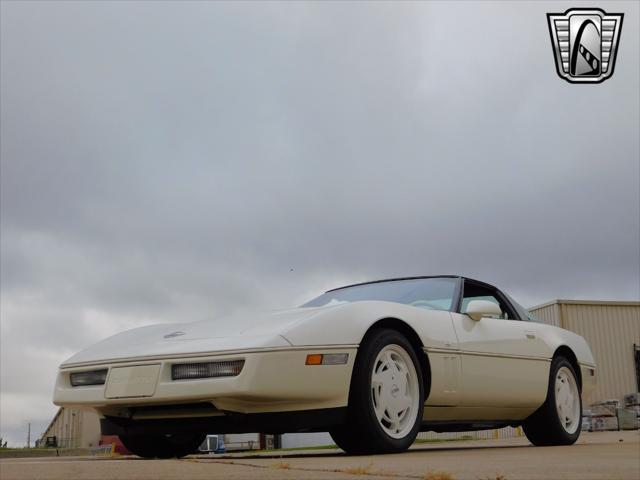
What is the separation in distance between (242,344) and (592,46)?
738 centimetres

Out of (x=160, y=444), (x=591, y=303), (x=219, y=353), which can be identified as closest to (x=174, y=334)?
(x=219, y=353)

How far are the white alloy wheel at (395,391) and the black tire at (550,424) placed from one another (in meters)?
2.15

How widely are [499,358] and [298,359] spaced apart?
6.99 feet

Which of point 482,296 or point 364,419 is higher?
point 482,296

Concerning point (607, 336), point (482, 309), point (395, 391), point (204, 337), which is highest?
point (607, 336)

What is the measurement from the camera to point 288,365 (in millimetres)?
4398

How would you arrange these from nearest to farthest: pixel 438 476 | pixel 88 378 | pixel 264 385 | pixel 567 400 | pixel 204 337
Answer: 1. pixel 438 476
2. pixel 264 385
3. pixel 204 337
4. pixel 88 378
5. pixel 567 400

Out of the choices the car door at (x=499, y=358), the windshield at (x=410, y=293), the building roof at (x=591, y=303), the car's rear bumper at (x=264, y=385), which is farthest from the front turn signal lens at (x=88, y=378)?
the building roof at (x=591, y=303)

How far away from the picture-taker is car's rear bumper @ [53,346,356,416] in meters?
4.34

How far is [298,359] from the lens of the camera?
443 centimetres

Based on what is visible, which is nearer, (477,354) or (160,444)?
(160,444)

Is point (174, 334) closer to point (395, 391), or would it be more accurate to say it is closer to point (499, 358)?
point (395, 391)

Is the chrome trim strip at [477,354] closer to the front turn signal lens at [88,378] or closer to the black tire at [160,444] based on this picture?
the black tire at [160,444]

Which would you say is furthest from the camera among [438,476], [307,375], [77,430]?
[77,430]
